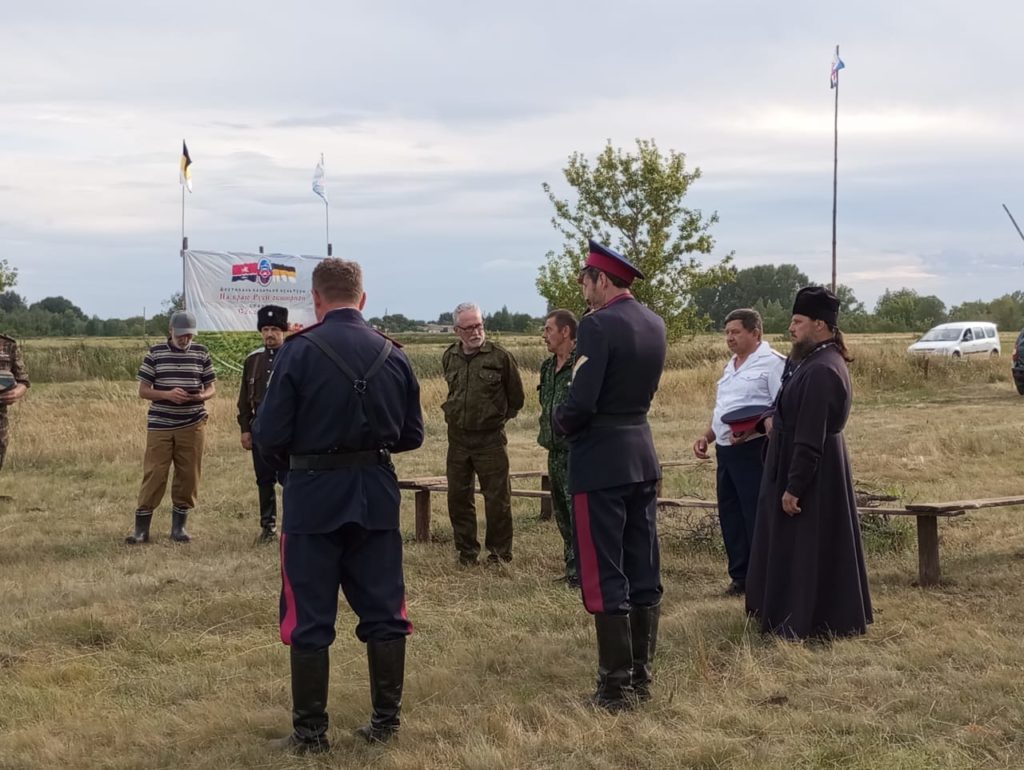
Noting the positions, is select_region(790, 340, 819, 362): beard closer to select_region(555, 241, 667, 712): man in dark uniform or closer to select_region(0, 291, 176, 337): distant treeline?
select_region(555, 241, 667, 712): man in dark uniform

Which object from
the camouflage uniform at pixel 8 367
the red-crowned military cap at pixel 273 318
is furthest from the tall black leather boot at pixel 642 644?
the camouflage uniform at pixel 8 367

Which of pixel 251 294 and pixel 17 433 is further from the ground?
pixel 251 294

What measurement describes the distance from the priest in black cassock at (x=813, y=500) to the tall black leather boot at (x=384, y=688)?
2237mm

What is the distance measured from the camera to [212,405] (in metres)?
17.9

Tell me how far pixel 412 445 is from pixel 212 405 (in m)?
13.9

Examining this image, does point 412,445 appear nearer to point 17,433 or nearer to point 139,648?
point 139,648

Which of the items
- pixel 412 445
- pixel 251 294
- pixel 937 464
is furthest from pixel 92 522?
pixel 251 294

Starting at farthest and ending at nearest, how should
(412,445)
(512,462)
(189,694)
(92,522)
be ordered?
(512,462)
(92,522)
(189,694)
(412,445)

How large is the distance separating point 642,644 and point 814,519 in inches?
51.2

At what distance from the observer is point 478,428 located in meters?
7.81

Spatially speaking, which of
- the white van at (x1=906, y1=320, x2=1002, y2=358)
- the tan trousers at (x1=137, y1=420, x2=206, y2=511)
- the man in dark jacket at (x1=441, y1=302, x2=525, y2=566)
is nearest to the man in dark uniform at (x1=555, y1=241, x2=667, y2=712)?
the man in dark jacket at (x1=441, y1=302, x2=525, y2=566)

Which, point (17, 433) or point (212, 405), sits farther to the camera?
point (212, 405)

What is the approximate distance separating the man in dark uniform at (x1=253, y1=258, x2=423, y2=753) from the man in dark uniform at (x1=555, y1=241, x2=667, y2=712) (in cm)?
79

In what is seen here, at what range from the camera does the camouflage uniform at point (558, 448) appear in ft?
23.3
